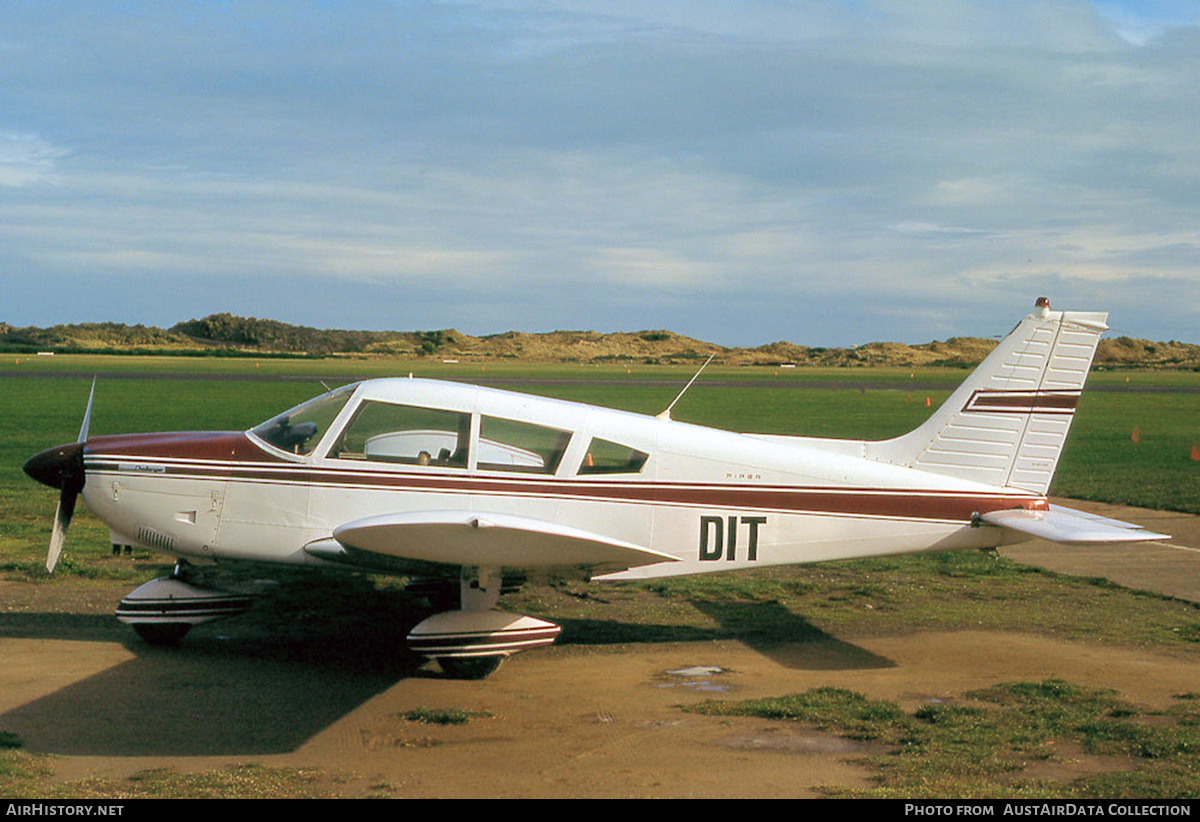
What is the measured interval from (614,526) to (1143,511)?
38.3 ft

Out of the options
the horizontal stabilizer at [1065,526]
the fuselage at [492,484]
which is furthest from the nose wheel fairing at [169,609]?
the horizontal stabilizer at [1065,526]

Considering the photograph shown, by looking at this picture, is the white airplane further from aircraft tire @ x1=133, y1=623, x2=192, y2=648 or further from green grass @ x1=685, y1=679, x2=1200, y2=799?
green grass @ x1=685, y1=679, x2=1200, y2=799

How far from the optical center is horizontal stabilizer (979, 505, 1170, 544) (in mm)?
7562

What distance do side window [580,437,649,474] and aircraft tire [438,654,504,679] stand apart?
159 cm

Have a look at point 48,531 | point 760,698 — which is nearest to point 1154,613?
point 760,698

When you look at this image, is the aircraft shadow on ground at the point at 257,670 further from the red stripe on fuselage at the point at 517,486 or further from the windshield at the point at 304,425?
the windshield at the point at 304,425

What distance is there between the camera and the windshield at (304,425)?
8.08m

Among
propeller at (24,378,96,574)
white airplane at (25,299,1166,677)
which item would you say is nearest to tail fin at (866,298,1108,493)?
white airplane at (25,299,1166,677)

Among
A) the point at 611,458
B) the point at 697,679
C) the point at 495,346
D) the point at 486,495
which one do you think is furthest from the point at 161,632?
the point at 495,346

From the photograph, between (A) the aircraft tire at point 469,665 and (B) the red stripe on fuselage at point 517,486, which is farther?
(B) the red stripe on fuselage at point 517,486

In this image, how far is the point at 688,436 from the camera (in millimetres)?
8289

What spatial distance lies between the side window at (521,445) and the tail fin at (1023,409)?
Result: 313 cm

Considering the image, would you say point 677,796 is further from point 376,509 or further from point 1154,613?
point 1154,613

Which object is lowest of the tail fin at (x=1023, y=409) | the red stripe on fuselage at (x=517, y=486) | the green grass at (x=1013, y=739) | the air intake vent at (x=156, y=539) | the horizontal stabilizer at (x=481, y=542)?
the green grass at (x=1013, y=739)
